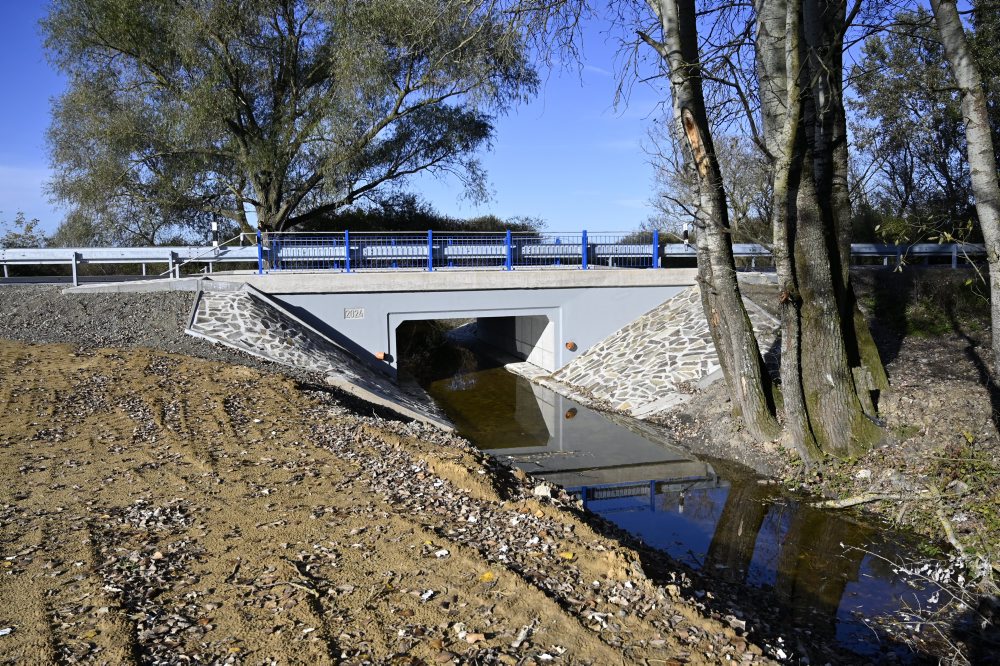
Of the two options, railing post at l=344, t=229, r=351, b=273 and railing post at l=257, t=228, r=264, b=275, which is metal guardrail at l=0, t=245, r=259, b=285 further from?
railing post at l=344, t=229, r=351, b=273

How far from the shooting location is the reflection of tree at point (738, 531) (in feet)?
24.8

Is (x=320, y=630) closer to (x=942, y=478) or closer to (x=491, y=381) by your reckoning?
(x=942, y=478)

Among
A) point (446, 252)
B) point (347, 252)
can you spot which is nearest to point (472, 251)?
point (446, 252)

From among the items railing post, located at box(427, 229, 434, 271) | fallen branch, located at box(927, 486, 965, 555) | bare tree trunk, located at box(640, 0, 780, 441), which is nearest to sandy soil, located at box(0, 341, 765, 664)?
fallen branch, located at box(927, 486, 965, 555)

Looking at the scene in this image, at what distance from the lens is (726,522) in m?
8.94

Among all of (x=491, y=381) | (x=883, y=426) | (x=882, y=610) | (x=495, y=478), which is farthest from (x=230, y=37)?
(x=882, y=610)

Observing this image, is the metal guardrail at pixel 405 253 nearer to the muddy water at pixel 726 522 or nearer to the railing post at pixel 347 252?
the railing post at pixel 347 252

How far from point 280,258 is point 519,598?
14.3 metres

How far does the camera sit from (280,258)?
17578mm

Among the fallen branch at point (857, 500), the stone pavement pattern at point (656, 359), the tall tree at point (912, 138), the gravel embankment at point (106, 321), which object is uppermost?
the tall tree at point (912, 138)

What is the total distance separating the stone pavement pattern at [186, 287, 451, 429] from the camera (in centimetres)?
1360

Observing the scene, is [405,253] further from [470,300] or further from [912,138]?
[912,138]

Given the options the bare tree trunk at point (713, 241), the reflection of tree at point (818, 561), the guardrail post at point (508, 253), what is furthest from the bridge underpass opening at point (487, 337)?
the reflection of tree at point (818, 561)

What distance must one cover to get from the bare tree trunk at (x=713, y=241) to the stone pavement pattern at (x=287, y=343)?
5.05m
